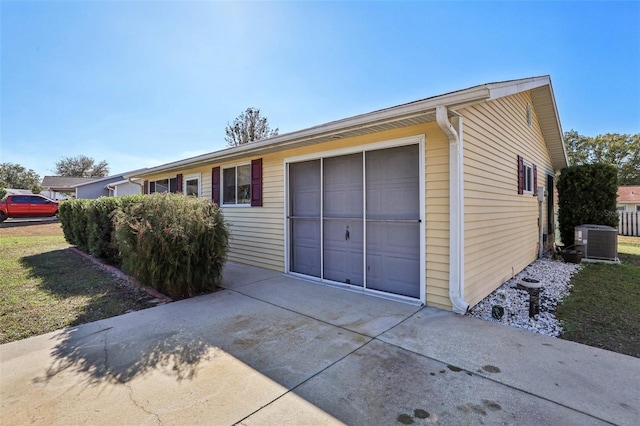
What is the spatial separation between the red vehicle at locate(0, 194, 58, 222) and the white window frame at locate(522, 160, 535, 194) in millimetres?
24794

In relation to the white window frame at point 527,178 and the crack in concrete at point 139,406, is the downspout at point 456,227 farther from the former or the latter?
the white window frame at point 527,178

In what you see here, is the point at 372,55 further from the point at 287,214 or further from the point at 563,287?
the point at 563,287

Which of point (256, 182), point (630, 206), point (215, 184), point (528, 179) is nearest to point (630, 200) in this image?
point (630, 206)

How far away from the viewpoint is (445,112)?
3369 mm

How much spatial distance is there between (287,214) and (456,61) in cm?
573

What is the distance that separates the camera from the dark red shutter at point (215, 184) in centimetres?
762

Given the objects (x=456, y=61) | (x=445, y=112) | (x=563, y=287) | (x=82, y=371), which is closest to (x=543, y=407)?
(x=445, y=112)

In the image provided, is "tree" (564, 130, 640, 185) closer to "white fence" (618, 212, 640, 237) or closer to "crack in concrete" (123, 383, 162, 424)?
"white fence" (618, 212, 640, 237)

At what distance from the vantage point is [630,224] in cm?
1389

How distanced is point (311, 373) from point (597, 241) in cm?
884

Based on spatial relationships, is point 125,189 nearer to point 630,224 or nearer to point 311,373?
point 311,373

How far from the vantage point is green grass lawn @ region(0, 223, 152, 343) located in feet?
11.8

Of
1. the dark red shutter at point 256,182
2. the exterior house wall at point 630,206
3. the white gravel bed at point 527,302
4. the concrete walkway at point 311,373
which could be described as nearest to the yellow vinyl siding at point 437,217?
the concrete walkway at point 311,373

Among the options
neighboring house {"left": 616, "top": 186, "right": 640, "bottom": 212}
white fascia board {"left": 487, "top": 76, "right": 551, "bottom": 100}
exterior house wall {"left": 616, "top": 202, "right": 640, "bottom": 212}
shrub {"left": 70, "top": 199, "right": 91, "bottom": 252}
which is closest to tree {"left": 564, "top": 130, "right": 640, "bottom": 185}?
neighboring house {"left": 616, "top": 186, "right": 640, "bottom": 212}
